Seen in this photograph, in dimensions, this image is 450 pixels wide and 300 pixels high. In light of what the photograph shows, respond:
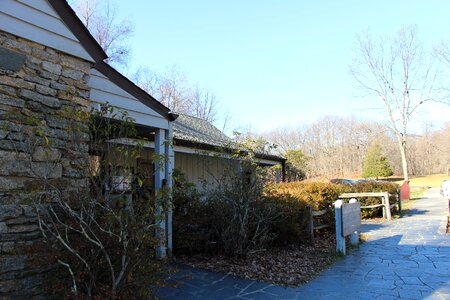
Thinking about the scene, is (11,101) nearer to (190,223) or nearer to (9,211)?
(9,211)

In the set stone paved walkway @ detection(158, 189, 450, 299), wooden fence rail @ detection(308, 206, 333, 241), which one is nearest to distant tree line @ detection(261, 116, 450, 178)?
wooden fence rail @ detection(308, 206, 333, 241)

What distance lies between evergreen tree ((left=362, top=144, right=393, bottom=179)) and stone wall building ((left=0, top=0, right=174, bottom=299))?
43780mm

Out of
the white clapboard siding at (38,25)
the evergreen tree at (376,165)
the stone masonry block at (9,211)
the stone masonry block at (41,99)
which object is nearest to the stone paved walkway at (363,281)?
the stone masonry block at (9,211)

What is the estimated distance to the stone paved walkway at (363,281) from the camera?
4.91m

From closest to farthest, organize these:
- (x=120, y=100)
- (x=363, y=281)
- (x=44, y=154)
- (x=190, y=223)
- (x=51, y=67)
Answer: (x=44, y=154) → (x=51, y=67) → (x=363, y=281) → (x=120, y=100) → (x=190, y=223)

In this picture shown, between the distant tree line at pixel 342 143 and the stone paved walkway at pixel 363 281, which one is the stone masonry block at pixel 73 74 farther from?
the distant tree line at pixel 342 143

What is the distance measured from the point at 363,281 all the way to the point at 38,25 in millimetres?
5793

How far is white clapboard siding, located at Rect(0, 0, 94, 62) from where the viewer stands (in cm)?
392

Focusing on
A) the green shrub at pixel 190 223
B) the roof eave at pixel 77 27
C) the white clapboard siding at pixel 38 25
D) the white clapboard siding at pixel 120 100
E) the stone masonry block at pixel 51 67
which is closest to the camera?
the white clapboard siding at pixel 38 25

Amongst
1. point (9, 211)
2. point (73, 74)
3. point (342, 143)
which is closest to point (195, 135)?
point (73, 74)

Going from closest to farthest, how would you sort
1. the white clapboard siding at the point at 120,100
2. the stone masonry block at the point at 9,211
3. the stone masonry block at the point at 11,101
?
the stone masonry block at the point at 9,211 → the stone masonry block at the point at 11,101 → the white clapboard siding at the point at 120,100

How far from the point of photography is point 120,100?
19.0ft

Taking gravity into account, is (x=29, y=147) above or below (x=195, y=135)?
below

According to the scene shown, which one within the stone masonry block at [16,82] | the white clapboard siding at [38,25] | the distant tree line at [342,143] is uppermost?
the distant tree line at [342,143]
